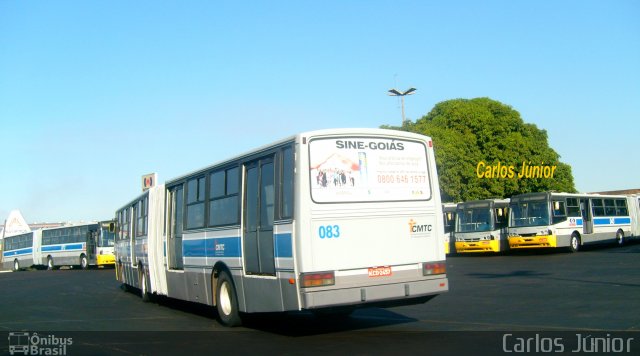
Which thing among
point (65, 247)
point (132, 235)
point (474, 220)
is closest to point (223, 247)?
point (132, 235)

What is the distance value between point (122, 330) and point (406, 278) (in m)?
5.65

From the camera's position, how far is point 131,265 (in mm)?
19891

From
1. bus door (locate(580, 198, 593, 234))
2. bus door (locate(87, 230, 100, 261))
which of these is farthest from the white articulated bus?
bus door (locate(87, 230, 100, 261))

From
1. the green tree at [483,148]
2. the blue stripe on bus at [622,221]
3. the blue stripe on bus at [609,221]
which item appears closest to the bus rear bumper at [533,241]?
the blue stripe on bus at [609,221]

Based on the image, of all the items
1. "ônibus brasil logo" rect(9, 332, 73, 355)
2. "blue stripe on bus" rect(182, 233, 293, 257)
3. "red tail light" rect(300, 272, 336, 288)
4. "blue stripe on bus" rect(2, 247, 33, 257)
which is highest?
"blue stripe on bus" rect(2, 247, 33, 257)

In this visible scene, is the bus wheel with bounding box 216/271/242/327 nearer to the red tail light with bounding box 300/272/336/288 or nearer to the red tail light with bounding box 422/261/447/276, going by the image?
the red tail light with bounding box 300/272/336/288

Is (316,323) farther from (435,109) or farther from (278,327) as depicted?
(435,109)

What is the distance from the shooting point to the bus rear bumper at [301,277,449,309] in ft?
30.7

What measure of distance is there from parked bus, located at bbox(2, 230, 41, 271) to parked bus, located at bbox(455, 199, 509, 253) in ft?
108

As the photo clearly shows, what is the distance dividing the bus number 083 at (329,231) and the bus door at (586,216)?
86.1ft

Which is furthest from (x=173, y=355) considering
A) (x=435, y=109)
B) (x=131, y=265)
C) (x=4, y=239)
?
(x=4, y=239)

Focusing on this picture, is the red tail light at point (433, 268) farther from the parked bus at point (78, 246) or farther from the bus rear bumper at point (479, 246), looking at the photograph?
the parked bus at point (78, 246)

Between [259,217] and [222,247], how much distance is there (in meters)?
1.69

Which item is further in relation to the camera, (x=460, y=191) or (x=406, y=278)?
(x=460, y=191)
